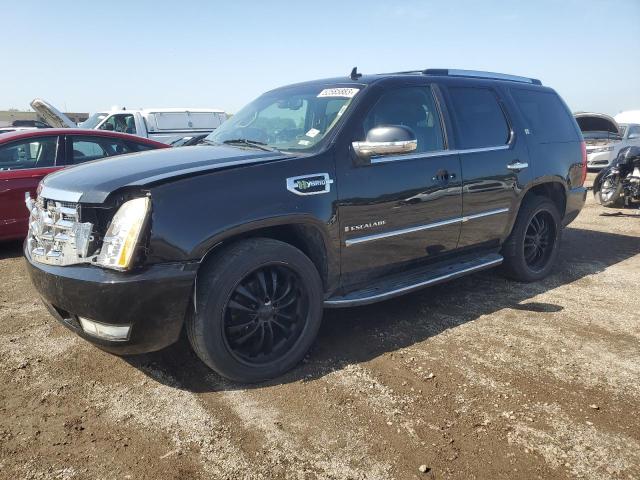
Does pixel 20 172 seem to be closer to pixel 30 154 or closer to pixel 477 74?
pixel 30 154

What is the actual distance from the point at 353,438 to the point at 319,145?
5.98ft

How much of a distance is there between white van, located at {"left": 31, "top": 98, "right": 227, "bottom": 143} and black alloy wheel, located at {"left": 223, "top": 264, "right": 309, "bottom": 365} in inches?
413

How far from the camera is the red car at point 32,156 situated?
225 inches

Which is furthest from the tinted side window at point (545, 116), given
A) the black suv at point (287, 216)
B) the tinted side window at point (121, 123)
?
the tinted side window at point (121, 123)

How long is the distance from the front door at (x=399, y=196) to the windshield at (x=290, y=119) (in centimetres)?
24

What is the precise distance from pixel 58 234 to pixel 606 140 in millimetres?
15010

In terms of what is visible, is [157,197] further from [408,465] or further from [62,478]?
[408,465]

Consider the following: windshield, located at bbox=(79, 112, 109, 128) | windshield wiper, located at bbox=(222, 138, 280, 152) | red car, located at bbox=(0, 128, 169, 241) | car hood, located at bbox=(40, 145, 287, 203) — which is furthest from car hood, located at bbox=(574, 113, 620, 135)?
car hood, located at bbox=(40, 145, 287, 203)

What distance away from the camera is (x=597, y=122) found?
15227 mm

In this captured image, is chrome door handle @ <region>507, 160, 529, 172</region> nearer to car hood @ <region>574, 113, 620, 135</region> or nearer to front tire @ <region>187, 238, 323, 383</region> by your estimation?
front tire @ <region>187, 238, 323, 383</region>

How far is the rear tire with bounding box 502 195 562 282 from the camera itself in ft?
15.5

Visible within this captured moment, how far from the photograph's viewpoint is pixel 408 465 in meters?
2.25

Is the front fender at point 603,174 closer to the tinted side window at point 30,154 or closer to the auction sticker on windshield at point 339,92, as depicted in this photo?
the auction sticker on windshield at point 339,92

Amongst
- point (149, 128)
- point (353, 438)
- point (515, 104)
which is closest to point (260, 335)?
point (353, 438)
